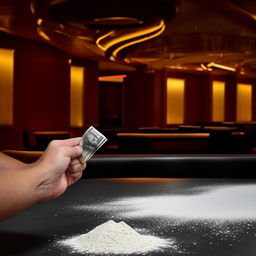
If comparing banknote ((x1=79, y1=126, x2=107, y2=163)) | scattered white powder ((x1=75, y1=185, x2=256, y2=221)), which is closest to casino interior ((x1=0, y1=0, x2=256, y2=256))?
scattered white powder ((x1=75, y1=185, x2=256, y2=221))

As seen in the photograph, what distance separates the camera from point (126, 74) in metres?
17.8

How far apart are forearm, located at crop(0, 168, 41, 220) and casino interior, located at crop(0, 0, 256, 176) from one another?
51.5 inches

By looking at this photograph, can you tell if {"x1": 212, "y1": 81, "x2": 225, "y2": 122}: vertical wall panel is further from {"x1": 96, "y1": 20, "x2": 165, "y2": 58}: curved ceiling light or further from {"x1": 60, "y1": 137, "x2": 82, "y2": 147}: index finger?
{"x1": 60, "y1": 137, "x2": 82, "y2": 147}: index finger

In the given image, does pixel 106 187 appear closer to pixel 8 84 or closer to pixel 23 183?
pixel 23 183

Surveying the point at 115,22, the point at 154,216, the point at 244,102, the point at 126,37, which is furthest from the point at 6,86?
the point at 244,102

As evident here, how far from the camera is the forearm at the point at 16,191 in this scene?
906mm

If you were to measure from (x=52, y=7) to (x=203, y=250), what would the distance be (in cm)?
597

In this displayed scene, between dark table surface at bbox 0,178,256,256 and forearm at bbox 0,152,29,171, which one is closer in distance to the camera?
dark table surface at bbox 0,178,256,256

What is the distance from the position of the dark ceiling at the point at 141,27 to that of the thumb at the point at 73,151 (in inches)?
201

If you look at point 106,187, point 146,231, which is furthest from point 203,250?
point 106,187

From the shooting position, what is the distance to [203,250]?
39.1 inches

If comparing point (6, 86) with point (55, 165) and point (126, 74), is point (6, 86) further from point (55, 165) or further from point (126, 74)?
point (55, 165)

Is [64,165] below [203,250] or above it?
above

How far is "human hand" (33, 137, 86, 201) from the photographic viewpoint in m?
1.01
